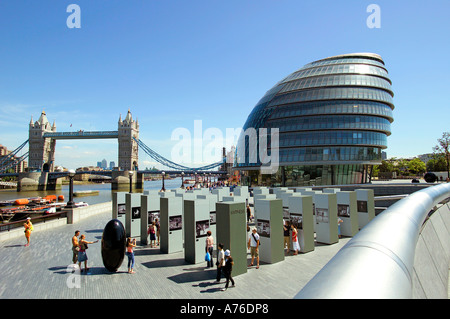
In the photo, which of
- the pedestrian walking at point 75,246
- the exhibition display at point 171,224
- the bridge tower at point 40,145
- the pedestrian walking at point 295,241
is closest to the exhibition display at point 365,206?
the pedestrian walking at point 295,241

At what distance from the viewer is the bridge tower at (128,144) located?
166 metres

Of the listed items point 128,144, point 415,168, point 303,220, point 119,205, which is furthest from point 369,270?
point 128,144

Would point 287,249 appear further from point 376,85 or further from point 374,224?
point 376,85

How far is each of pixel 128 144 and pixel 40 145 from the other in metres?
Answer: 51.2

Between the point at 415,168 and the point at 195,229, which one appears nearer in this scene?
the point at 195,229

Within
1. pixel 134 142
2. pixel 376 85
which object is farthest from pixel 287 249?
pixel 134 142

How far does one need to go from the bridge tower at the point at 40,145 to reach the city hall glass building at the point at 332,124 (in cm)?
15378

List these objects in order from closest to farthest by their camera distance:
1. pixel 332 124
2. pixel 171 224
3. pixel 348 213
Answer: pixel 171 224 → pixel 348 213 → pixel 332 124

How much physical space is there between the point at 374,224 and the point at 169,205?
11829 millimetres

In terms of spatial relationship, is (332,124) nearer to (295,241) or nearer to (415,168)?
(295,241)

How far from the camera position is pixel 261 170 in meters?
62.6

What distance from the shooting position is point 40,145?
557ft

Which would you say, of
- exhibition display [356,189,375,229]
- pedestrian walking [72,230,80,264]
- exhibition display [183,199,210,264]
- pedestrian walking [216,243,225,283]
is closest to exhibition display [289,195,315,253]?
exhibition display [183,199,210,264]

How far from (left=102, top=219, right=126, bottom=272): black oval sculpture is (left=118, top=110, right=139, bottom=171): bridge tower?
511ft
